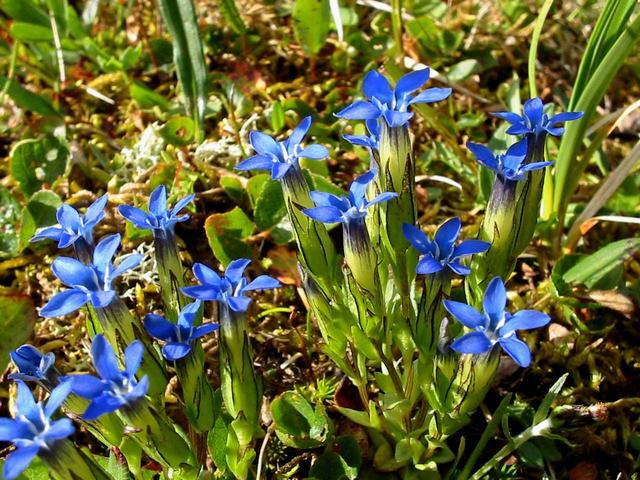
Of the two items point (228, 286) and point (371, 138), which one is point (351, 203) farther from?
point (228, 286)

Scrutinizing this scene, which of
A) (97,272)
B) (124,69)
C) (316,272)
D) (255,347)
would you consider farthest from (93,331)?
(124,69)

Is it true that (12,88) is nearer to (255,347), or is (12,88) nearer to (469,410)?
(255,347)

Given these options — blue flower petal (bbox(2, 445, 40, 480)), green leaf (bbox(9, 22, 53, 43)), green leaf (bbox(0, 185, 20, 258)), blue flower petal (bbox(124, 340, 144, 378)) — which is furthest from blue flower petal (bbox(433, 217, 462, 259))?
green leaf (bbox(9, 22, 53, 43))

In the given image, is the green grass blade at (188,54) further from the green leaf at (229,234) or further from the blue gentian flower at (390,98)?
the blue gentian flower at (390,98)

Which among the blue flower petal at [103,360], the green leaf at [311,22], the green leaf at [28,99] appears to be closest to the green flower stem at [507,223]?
the blue flower petal at [103,360]

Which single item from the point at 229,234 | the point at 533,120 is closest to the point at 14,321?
the point at 229,234

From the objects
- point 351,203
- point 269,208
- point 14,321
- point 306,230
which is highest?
point 351,203
